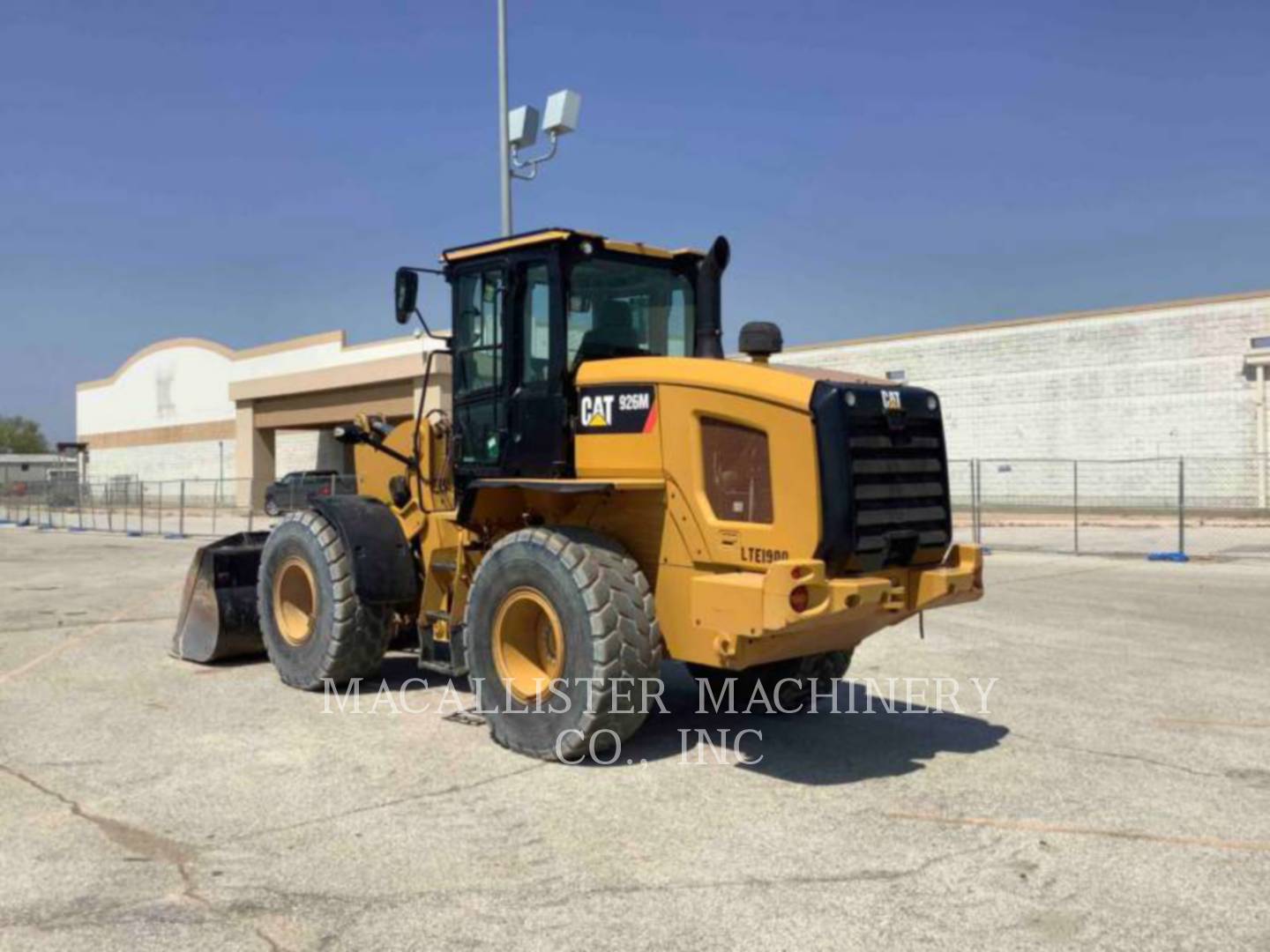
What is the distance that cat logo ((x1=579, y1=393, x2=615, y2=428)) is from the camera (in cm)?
645

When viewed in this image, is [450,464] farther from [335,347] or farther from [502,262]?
[335,347]

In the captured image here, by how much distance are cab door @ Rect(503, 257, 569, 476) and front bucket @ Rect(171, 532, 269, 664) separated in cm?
318

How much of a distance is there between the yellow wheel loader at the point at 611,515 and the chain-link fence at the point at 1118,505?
1537 cm

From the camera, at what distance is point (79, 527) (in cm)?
3416

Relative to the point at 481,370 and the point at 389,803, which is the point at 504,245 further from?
the point at 389,803

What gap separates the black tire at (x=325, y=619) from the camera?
7.61m

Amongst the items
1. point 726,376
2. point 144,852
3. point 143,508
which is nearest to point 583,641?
point 726,376

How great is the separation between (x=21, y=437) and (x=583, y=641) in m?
150

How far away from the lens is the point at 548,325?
6871 mm

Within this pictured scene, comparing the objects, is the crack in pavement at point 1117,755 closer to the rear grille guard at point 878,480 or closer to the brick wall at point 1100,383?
the rear grille guard at point 878,480

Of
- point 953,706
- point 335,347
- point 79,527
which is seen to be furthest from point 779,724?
point 335,347

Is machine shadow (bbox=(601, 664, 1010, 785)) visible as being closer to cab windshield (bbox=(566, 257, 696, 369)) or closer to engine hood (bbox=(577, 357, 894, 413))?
engine hood (bbox=(577, 357, 894, 413))

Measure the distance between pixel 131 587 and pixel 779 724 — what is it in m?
11.7

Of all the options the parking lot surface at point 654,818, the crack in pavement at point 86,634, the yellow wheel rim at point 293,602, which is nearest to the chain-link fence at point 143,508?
the crack in pavement at point 86,634
